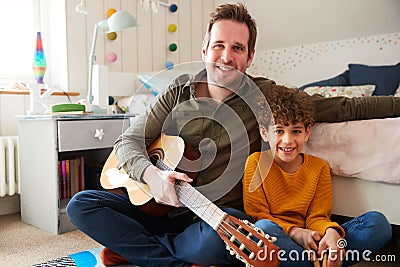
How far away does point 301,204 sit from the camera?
1.19 metres

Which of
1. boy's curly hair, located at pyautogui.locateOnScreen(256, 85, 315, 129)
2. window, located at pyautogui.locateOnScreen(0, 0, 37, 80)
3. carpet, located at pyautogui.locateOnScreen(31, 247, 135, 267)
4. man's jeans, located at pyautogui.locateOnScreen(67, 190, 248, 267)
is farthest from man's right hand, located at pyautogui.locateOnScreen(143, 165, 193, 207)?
window, located at pyautogui.locateOnScreen(0, 0, 37, 80)

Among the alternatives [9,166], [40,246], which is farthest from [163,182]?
[9,166]

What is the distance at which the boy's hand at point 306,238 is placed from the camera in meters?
1.09

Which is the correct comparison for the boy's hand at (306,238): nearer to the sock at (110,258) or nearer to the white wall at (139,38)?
the sock at (110,258)

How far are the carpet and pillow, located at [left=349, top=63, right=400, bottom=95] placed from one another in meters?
1.74

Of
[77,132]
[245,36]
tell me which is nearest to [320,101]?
[245,36]

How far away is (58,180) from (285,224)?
3.62 feet

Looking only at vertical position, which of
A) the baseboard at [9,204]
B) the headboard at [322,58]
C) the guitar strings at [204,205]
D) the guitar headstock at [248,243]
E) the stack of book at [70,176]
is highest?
the headboard at [322,58]

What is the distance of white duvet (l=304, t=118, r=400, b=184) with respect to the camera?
1.18 meters

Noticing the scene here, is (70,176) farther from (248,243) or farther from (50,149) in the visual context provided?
(248,243)

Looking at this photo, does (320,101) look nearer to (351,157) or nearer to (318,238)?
(351,157)

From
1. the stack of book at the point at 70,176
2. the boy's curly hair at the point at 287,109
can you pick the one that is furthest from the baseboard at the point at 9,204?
the boy's curly hair at the point at 287,109

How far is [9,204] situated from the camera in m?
2.30

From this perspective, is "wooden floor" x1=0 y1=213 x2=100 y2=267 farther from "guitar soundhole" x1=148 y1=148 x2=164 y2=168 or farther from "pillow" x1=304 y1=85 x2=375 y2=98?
"pillow" x1=304 y1=85 x2=375 y2=98
